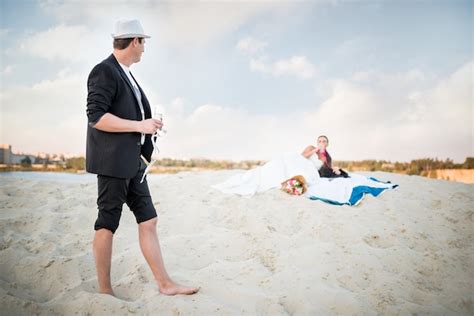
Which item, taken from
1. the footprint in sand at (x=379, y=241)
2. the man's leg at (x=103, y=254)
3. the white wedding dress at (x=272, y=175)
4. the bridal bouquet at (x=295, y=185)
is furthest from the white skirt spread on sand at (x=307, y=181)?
the man's leg at (x=103, y=254)

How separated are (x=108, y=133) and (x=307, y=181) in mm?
3800

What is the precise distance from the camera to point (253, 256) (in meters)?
2.70

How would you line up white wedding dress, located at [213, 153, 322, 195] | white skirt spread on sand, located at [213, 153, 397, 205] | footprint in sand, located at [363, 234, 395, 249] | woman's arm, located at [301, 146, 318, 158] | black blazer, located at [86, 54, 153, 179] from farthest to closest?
1. woman's arm, located at [301, 146, 318, 158]
2. white wedding dress, located at [213, 153, 322, 195]
3. white skirt spread on sand, located at [213, 153, 397, 205]
4. footprint in sand, located at [363, 234, 395, 249]
5. black blazer, located at [86, 54, 153, 179]

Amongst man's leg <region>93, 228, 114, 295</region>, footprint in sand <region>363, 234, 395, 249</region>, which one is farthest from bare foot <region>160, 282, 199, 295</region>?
footprint in sand <region>363, 234, 395, 249</region>

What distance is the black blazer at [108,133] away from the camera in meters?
1.80

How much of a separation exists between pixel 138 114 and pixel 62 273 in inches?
47.2

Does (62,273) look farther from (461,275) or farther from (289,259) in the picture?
(461,275)

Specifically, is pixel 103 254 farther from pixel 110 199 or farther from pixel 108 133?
pixel 108 133

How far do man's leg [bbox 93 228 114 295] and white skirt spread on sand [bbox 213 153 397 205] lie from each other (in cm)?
288

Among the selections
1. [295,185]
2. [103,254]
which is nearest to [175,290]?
[103,254]

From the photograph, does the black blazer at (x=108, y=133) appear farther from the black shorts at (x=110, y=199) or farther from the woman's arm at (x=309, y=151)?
the woman's arm at (x=309, y=151)

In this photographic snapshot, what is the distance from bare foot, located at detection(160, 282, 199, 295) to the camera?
6.43 ft

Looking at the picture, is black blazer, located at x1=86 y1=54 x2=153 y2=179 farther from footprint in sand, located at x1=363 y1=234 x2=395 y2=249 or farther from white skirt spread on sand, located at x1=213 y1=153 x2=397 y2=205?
white skirt spread on sand, located at x1=213 y1=153 x2=397 y2=205

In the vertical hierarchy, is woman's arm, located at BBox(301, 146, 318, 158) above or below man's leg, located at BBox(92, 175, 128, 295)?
A: above
